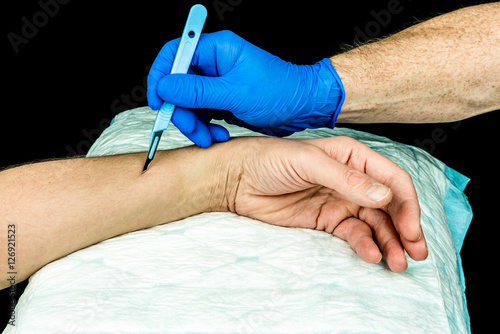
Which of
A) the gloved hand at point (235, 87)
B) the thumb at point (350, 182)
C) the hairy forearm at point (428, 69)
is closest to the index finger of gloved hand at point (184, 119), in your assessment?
the gloved hand at point (235, 87)

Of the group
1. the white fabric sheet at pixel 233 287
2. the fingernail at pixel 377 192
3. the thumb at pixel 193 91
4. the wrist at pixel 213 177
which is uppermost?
the thumb at pixel 193 91

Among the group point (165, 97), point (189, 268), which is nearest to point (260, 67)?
point (165, 97)

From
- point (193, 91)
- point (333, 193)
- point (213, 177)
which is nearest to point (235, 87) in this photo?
point (193, 91)

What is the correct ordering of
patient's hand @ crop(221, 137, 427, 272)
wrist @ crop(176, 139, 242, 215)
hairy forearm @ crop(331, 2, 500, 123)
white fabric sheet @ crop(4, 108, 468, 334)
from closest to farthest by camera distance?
white fabric sheet @ crop(4, 108, 468, 334)
patient's hand @ crop(221, 137, 427, 272)
wrist @ crop(176, 139, 242, 215)
hairy forearm @ crop(331, 2, 500, 123)

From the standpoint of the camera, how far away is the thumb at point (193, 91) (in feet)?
3.60

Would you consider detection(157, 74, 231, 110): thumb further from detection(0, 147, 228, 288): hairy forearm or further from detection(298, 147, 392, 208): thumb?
detection(298, 147, 392, 208): thumb

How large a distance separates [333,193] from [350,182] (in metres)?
0.28

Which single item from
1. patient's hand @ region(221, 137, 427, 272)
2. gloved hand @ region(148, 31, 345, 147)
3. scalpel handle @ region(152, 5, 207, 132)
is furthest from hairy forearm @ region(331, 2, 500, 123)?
scalpel handle @ region(152, 5, 207, 132)

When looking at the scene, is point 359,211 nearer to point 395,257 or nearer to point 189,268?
point 395,257

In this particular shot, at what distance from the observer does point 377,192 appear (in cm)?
89

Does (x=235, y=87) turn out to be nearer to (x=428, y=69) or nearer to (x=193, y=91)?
(x=193, y=91)

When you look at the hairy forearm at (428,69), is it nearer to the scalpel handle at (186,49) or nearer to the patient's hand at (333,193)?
the patient's hand at (333,193)

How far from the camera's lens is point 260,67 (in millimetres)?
1219

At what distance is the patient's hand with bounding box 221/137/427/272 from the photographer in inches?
37.6
